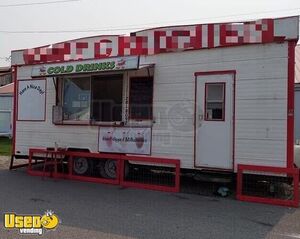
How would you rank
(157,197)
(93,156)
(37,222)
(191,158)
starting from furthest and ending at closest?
1. (93,156)
2. (191,158)
3. (157,197)
4. (37,222)

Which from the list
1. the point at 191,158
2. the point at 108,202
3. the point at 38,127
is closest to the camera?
the point at 108,202

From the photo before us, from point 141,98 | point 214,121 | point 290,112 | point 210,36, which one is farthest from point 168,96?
point 290,112

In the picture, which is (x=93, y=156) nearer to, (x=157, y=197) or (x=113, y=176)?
(x=113, y=176)

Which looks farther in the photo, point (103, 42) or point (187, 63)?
point (103, 42)

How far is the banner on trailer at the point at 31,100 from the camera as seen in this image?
11.3m

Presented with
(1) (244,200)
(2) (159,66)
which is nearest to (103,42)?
(2) (159,66)

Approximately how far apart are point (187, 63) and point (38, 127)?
4626 mm

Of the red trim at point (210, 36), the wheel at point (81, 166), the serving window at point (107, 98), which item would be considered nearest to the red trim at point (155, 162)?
the serving window at point (107, 98)

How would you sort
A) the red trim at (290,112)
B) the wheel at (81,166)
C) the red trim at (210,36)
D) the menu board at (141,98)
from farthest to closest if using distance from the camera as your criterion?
1. the wheel at (81,166)
2. the menu board at (141,98)
3. the red trim at (210,36)
4. the red trim at (290,112)

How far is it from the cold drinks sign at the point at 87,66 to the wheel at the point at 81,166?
88.4 inches

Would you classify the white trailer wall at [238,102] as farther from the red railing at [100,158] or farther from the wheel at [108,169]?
the wheel at [108,169]

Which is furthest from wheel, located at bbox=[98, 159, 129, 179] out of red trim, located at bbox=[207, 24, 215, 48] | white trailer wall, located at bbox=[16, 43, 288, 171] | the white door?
red trim, located at bbox=[207, 24, 215, 48]

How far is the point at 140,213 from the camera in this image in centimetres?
711

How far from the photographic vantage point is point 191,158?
9.09 m
